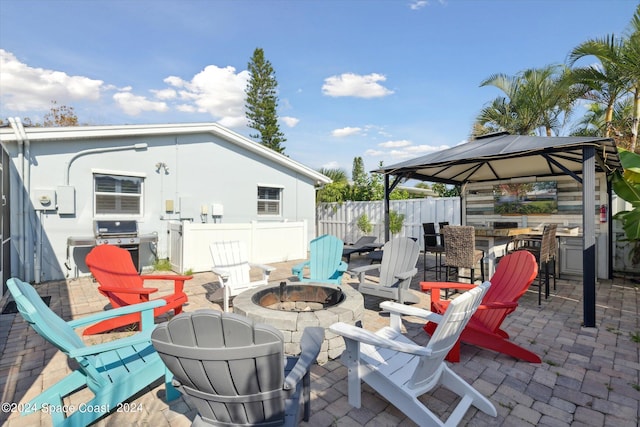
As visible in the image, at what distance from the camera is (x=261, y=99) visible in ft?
73.0

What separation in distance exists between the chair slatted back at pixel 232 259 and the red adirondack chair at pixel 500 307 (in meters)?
2.93

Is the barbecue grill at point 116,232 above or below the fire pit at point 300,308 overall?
above

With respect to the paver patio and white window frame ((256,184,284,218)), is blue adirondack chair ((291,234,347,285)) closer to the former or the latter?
the paver patio

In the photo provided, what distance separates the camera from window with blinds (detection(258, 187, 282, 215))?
10820mm

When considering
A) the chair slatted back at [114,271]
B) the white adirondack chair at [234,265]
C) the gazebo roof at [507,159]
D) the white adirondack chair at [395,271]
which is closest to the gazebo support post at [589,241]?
the gazebo roof at [507,159]

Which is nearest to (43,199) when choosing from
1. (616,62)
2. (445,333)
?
(445,333)

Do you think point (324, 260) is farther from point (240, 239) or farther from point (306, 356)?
point (240, 239)

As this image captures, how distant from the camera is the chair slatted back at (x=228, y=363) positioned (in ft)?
4.83

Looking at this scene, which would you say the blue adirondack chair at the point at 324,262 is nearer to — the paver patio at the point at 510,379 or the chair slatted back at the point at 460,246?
the paver patio at the point at 510,379

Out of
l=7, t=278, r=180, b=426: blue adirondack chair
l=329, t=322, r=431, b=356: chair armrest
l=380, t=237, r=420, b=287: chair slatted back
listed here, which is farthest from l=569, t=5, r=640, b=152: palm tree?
l=7, t=278, r=180, b=426: blue adirondack chair

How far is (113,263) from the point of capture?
4168 millimetres

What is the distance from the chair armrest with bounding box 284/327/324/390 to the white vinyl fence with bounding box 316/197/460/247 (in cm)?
951

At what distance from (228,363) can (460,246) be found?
5.12 metres

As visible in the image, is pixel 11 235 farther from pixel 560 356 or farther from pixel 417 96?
pixel 417 96
